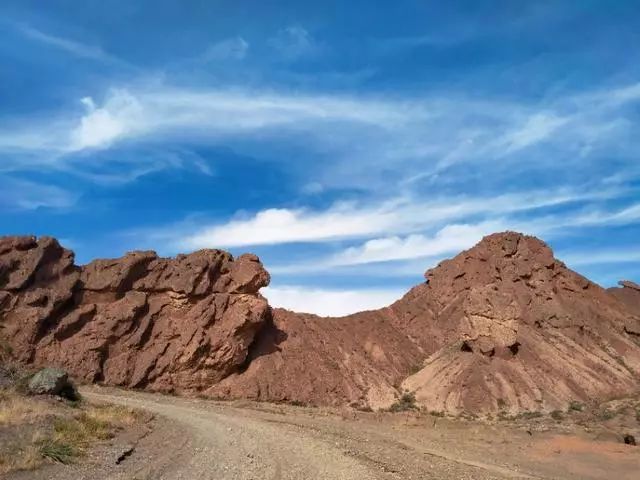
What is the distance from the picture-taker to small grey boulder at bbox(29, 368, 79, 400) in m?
20.1

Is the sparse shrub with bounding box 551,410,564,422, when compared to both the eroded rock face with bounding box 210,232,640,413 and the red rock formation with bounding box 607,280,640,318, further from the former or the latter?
the red rock formation with bounding box 607,280,640,318

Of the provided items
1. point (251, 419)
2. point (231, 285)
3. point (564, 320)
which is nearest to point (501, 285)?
point (564, 320)

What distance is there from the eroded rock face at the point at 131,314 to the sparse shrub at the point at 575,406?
19.2m

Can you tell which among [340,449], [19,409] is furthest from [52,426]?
[340,449]

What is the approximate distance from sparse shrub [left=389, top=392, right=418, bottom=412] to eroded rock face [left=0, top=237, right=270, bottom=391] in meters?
9.95

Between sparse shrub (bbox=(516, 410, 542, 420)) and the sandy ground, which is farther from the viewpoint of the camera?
sparse shrub (bbox=(516, 410, 542, 420))

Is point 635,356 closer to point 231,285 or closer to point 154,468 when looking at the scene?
point 231,285

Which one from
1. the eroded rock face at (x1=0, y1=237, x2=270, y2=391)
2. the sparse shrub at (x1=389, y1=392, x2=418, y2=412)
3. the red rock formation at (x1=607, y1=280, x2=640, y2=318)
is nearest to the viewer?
the eroded rock face at (x1=0, y1=237, x2=270, y2=391)

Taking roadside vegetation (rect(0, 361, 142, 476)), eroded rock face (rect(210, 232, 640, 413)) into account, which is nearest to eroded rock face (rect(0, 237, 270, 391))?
eroded rock face (rect(210, 232, 640, 413))

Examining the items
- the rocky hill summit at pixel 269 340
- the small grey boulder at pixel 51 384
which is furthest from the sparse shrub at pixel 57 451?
the rocky hill summit at pixel 269 340

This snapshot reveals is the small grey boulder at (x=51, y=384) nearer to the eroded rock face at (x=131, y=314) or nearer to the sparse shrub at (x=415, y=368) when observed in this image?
the eroded rock face at (x=131, y=314)

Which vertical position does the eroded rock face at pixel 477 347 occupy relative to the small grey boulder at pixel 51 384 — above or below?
above

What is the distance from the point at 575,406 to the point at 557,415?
2393 millimetres

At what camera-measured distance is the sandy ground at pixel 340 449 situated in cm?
1282
